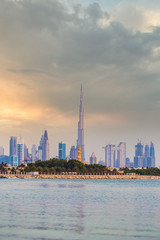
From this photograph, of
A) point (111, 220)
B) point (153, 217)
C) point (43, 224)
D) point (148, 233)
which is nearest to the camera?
point (148, 233)

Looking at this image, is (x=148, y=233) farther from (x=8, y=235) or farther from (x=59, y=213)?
(x=59, y=213)

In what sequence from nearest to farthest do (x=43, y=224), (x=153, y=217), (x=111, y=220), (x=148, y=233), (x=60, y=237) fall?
(x=60, y=237)
(x=148, y=233)
(x=43, y=224)
(x=111, y=220)
(x=153, y=217)

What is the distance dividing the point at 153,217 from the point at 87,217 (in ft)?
25.5

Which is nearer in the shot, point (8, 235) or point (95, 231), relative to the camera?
point (8, 235)

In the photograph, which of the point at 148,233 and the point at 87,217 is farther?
the point at 87,217

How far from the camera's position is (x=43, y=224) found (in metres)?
41.8

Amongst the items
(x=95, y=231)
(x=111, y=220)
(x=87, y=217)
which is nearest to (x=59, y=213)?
(x=87, y=217)

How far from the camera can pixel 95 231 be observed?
125 ft

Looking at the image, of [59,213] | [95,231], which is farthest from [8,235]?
[59,213]

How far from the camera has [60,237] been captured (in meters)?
34.9

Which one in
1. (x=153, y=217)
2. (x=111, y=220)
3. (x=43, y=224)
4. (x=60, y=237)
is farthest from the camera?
(x=153, y=217)

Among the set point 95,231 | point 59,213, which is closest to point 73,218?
point 59,213

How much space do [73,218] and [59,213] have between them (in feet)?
18.1

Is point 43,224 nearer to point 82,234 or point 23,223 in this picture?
point 23,223
